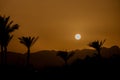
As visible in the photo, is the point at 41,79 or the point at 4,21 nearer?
the point at 41,79

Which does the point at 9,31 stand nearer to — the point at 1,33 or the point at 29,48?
the point at 1,33

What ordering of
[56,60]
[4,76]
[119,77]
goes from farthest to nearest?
[56,60] < [4,76] < [119,77]

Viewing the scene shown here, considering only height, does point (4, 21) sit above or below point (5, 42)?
above

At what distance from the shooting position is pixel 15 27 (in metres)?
35.5

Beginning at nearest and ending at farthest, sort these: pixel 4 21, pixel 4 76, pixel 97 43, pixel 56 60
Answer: pixel 4 76 < pixel 4 21 < pixel 97 43 < pixel 56 60

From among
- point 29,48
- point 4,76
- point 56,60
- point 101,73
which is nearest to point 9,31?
point 29,48

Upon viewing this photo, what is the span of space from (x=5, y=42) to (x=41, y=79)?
12823 millimetres

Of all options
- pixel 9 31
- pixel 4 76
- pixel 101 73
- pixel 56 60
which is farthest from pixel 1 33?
pixel 56 60

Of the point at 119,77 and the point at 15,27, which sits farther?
the point at 15,27

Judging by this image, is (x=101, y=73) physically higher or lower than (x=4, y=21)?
lower

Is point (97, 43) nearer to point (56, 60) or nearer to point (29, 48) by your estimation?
point (29, 48)

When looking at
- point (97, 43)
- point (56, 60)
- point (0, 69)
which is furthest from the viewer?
point (56, 60)

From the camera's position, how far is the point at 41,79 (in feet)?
82.0

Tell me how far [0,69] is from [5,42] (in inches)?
339
